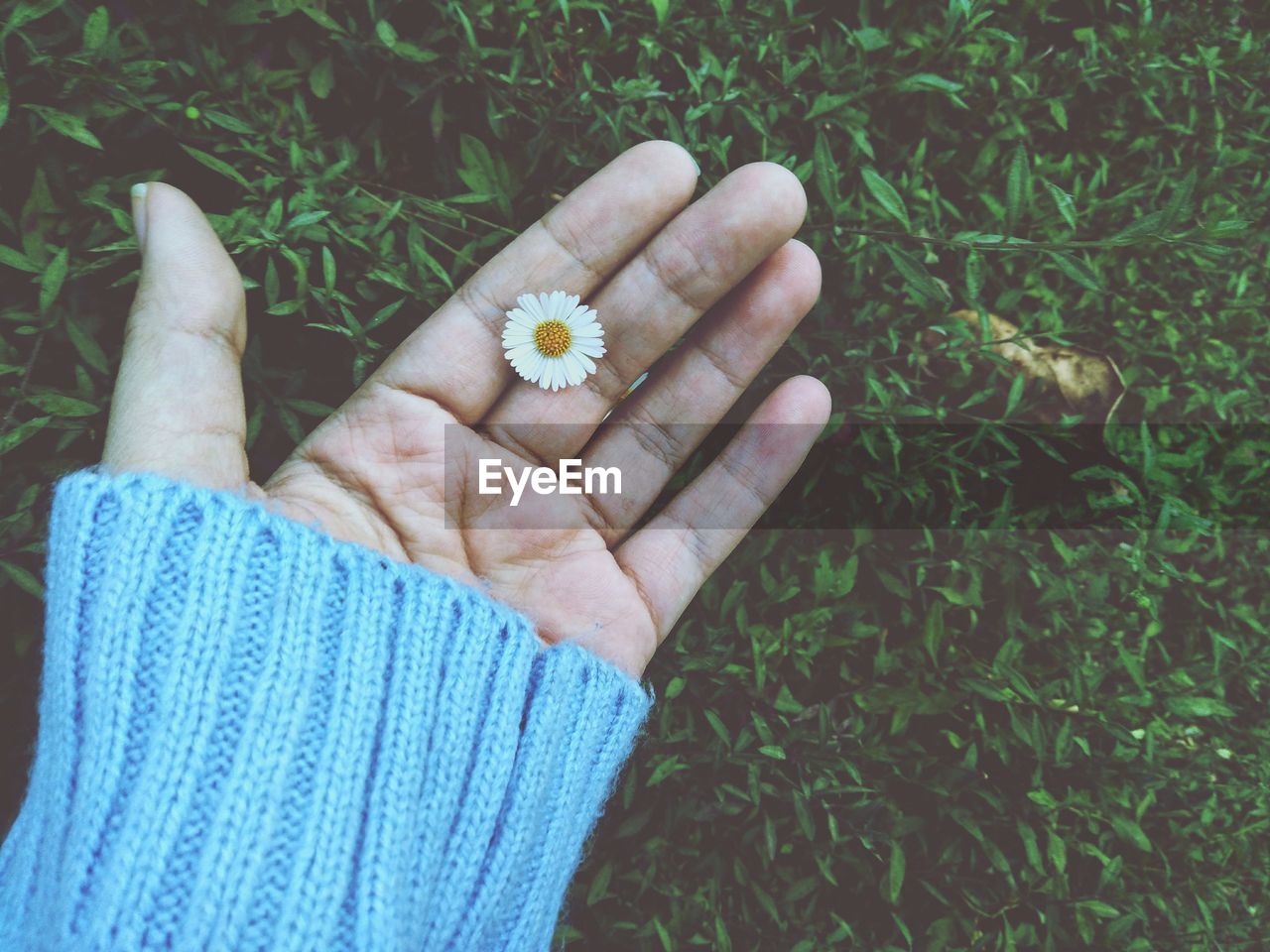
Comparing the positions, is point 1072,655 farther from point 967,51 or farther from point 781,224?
point 967,51

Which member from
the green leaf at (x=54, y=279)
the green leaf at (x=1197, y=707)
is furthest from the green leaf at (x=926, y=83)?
the green leaf at (x=54, y=279)

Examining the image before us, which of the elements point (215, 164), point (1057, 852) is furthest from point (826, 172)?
point (1057, 852)

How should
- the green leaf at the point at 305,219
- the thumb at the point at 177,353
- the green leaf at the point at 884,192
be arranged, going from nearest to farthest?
the thumb at the point at 177,353 < the green leaf at the point at 305,219 < the green leaf at the point at 884,192

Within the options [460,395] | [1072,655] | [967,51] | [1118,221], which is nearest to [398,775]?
[460,395]

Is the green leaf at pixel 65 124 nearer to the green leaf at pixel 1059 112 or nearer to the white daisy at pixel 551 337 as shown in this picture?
the white daisy at pixel 551 337

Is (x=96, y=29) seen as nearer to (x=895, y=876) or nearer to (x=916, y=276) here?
(x=916, y=276)

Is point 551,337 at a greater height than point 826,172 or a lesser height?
lesser
